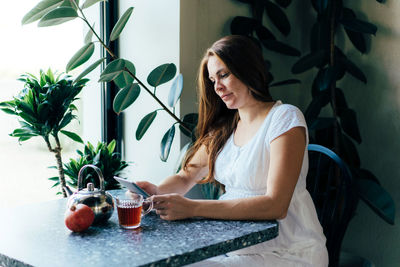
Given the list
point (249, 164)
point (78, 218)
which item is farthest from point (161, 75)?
point (78, 218)

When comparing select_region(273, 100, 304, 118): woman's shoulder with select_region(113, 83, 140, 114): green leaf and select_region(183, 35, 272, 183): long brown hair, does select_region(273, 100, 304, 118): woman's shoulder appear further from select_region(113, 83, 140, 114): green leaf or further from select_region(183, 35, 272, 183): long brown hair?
select_region(113, 83, 140, 114): green leaf

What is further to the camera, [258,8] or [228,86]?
[258,8]

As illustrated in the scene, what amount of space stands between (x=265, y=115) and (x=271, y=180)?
34 cm

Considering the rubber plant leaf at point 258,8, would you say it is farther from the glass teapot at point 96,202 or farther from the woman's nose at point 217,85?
the glass teapot at point 96,202

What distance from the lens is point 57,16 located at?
2.07 m

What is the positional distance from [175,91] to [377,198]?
44.5 inches

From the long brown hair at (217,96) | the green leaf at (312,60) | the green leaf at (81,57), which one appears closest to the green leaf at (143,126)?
the long brown hair at (217,96)

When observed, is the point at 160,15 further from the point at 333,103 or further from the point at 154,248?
the point at 154,248

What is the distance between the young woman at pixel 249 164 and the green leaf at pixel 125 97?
352 mm

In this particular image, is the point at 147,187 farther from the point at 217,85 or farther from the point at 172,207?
the point at 217,85

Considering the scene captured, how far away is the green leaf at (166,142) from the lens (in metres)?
2.25

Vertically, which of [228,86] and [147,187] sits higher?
[228,86]

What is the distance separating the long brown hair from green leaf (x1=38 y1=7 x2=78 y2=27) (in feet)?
2.12

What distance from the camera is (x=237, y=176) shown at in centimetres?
174
